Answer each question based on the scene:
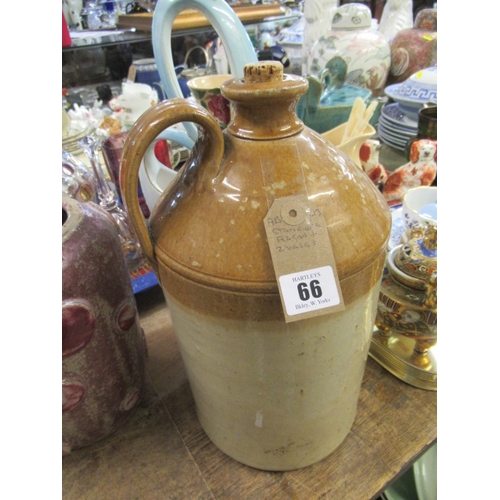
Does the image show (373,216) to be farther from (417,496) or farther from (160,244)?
(417,496)

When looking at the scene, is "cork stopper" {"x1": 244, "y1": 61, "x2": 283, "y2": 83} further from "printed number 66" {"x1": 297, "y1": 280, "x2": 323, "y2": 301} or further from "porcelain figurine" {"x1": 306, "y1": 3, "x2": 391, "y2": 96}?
"porcelain figurine" {"x1": 306, "y1": 3, "x2": 391, "y2": 96}

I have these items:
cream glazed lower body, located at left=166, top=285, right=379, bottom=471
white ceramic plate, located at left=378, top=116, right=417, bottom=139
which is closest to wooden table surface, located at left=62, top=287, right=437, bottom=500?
cream glazed lower body, located at left=166, top=285, right=379, bottom=471

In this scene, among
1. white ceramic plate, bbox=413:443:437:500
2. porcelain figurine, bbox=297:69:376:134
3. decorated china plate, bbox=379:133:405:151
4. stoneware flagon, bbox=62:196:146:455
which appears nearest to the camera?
stoneware flagon, bbox=62:196:146:455

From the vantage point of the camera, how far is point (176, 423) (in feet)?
2.30

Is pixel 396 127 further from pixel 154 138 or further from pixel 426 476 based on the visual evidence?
pixel 154 138

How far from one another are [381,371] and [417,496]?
1.16 ft

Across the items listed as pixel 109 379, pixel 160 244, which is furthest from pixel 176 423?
pixel 160 244

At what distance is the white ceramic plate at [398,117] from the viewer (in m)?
1.42

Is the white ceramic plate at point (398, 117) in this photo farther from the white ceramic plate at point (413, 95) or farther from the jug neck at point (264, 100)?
the jug neck at point (264, 100)

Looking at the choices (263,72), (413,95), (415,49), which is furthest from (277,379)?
(415,49)

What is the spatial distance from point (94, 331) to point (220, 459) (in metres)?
0.29

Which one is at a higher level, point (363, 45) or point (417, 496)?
point (363, 45)

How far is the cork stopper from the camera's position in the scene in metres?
0.46

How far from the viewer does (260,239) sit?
0.43m
